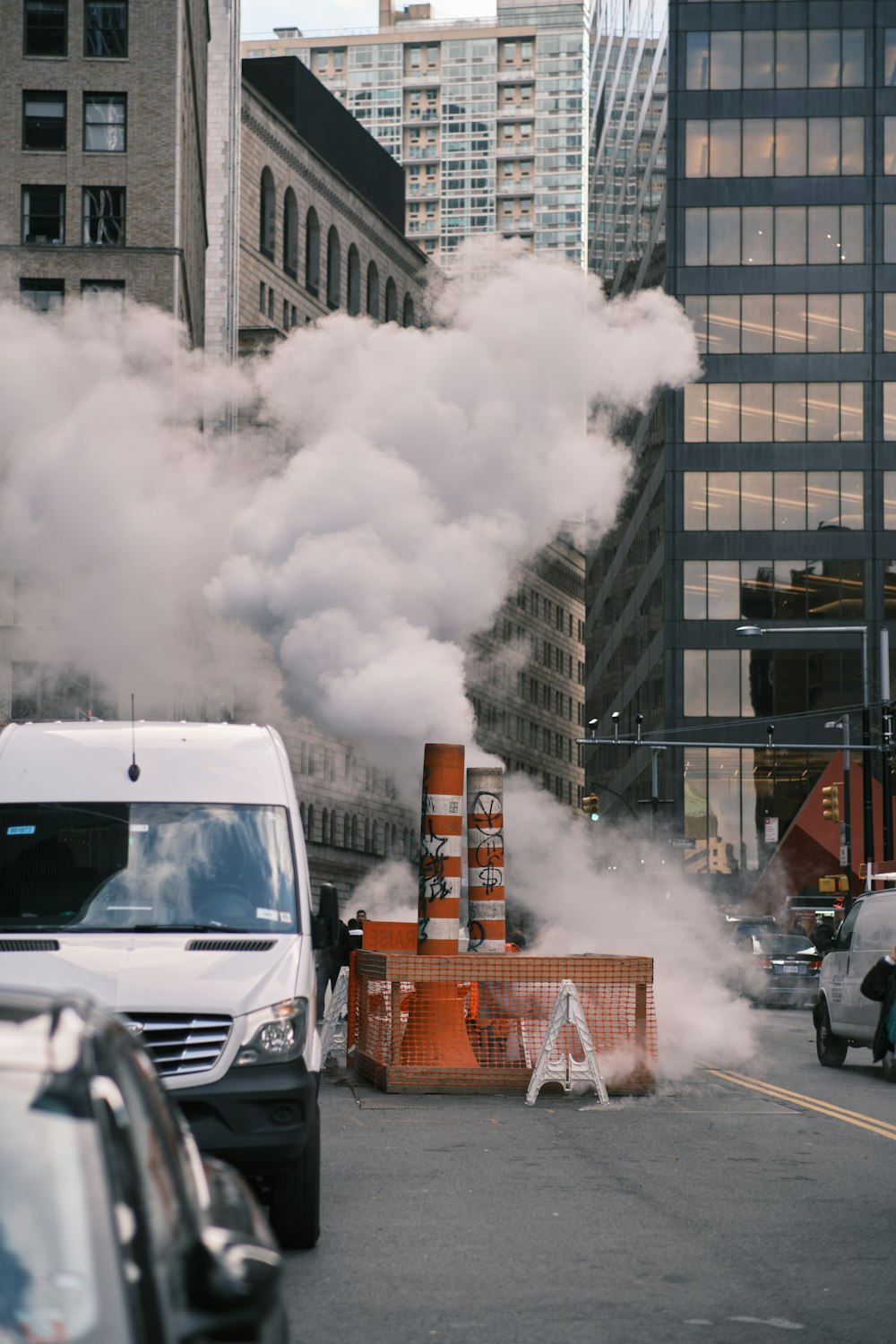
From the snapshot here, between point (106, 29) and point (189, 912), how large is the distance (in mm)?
48500

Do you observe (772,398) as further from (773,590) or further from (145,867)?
(145,867)

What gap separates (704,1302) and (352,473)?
2039 centimetres

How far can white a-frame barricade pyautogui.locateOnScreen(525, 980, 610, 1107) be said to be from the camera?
15.8 metres

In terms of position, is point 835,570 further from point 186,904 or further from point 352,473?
point 186,904

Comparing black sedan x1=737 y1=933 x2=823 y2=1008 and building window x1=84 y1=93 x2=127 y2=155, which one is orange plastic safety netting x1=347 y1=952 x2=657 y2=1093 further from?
building window x1=84 y1=93 x2=127 y2=155

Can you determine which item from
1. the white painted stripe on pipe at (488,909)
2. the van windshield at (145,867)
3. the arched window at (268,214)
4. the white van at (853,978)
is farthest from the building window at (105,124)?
the van windshield at (145,867)

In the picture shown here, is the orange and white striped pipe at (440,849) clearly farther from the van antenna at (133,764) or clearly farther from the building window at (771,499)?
the building window at (771,499)

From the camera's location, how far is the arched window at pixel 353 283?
93.4 metres

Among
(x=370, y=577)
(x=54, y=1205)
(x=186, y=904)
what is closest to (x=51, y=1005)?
(x=54, y=1205)

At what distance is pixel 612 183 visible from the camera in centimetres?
8612

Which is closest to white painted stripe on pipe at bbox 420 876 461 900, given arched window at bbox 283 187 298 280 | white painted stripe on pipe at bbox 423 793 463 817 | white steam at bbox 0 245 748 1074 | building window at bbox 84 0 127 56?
white painted stripe on pipe at bbox 423 793 463 817

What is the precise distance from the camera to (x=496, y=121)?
193 meters

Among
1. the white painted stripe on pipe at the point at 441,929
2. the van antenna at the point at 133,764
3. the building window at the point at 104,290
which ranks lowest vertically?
the white painted stripe on pipe at the point at 441,929

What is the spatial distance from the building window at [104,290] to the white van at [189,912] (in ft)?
142
